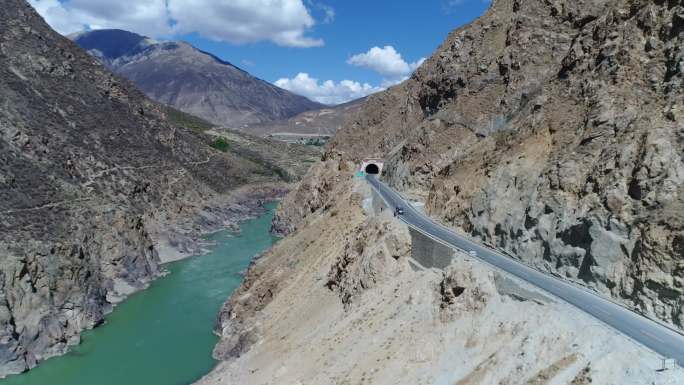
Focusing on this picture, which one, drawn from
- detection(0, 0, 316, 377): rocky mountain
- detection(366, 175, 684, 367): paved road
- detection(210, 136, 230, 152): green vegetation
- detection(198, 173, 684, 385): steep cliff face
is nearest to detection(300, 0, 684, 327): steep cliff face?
detection(366, 175, 684, 367): paved road

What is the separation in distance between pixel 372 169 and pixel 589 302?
43425 millimetres

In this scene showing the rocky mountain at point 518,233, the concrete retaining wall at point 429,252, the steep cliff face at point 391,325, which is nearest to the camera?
the steep cliff face at point 391,325

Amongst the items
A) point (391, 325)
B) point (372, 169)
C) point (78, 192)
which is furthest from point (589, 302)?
point (78, 192)

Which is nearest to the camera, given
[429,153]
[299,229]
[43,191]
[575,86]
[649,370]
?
[649,370]

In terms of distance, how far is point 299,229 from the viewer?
50688mm

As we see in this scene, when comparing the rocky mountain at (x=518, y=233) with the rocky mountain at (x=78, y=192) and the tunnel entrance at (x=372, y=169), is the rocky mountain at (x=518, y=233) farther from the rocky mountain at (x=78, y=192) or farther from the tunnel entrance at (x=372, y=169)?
the tunnel entrance at (x=372, y=169)

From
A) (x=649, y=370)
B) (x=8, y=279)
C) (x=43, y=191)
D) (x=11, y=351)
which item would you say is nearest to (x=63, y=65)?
(x=43, y=191)

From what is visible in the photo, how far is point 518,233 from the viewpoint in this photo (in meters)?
26.8

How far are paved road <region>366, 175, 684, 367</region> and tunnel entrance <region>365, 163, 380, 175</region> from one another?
29508 mm

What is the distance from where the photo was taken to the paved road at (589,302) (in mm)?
16797

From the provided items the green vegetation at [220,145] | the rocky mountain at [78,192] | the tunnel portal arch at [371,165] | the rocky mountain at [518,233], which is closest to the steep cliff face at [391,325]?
the rocky mountain at [518,233]

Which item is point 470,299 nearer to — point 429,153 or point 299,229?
point 429,153

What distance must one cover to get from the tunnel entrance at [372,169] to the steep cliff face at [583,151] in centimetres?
1764

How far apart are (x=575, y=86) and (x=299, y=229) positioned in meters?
28.2
